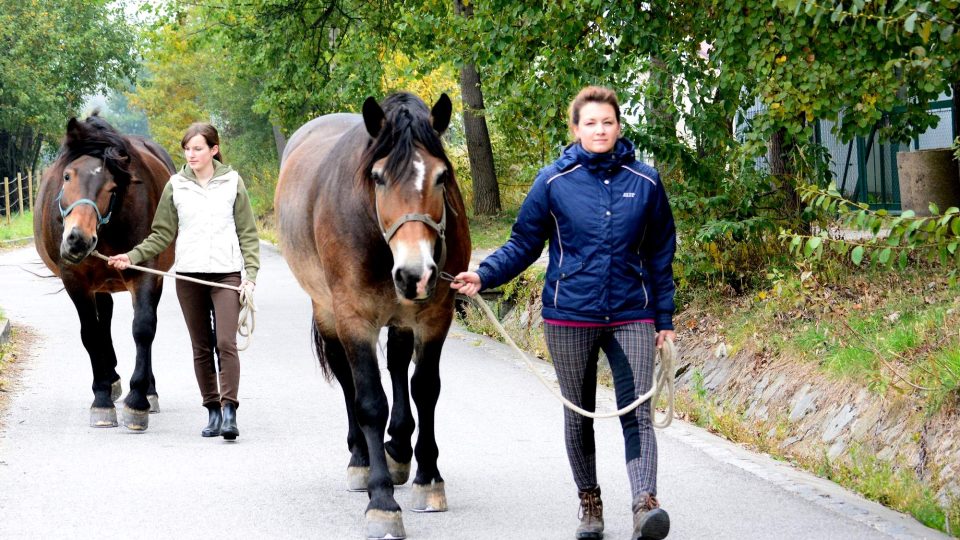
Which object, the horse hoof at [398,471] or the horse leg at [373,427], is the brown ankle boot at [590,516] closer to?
the horse leg at [373,427]

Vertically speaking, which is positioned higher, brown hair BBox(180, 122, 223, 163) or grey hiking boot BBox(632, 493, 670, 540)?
brown hair BBox(180, 122, 223, 163)

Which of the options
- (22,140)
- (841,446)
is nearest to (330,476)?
(841,446)

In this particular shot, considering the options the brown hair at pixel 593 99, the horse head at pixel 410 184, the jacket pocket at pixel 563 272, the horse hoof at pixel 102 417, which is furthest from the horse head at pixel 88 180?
the brown hair at pixel 593 99

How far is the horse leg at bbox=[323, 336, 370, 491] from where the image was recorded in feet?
21.4

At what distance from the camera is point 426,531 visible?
571cm

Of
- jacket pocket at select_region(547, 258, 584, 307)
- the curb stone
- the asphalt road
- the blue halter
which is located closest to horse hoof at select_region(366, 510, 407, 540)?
the asphalt road

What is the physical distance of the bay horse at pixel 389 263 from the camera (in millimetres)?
5387

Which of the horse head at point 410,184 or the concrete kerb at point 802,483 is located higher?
the horse head at point 410,184

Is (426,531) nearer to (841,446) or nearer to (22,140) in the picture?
(841,446)

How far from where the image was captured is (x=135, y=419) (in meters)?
8.24

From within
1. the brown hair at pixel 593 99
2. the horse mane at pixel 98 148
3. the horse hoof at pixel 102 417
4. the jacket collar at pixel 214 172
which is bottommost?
the horse hoof at pixel 102 417

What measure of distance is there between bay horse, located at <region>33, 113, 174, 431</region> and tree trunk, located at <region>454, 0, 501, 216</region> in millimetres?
15701

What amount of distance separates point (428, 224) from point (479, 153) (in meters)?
19.7

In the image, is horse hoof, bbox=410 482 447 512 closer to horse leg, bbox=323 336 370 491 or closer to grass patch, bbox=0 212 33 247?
horse leg, bbox=323 336 370 491
